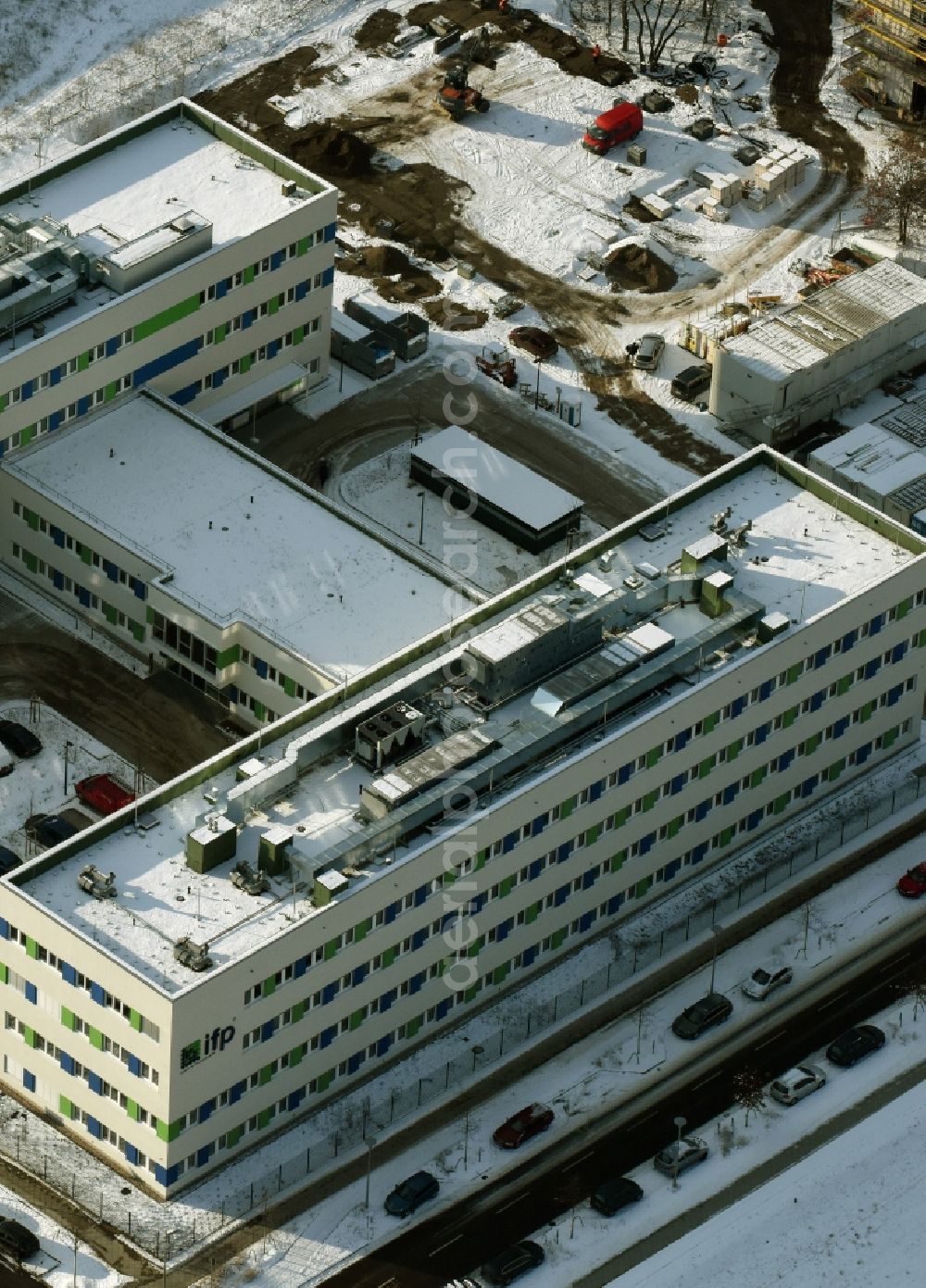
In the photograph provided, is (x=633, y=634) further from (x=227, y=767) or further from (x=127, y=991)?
(x=127, y=991)

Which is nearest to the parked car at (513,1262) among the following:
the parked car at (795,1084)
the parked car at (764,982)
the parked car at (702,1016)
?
the parked car at (795,1084)

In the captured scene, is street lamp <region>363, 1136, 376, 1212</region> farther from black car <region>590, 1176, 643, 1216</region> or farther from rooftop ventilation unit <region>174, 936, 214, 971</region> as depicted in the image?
rooftop ventilation unit <region>174, 936, 214, 971</region>

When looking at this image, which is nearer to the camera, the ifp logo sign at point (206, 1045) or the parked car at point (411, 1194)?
the ifp logo sign at point (206, 1045)

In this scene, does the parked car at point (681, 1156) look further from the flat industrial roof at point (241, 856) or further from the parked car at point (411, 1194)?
the flat industrial roof at point (241, 856)

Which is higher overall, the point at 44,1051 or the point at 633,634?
the point at 633,634

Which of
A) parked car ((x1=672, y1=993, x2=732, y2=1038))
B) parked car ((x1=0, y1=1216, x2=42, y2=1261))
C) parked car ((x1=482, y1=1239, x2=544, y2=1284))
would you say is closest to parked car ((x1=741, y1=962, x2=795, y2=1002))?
parked car ((x1=672, y1=993, x2=732, y2=1038))

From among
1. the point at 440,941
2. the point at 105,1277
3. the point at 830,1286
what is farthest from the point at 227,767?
the point at 830,1286

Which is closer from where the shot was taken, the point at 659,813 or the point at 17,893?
the point at 17,893
